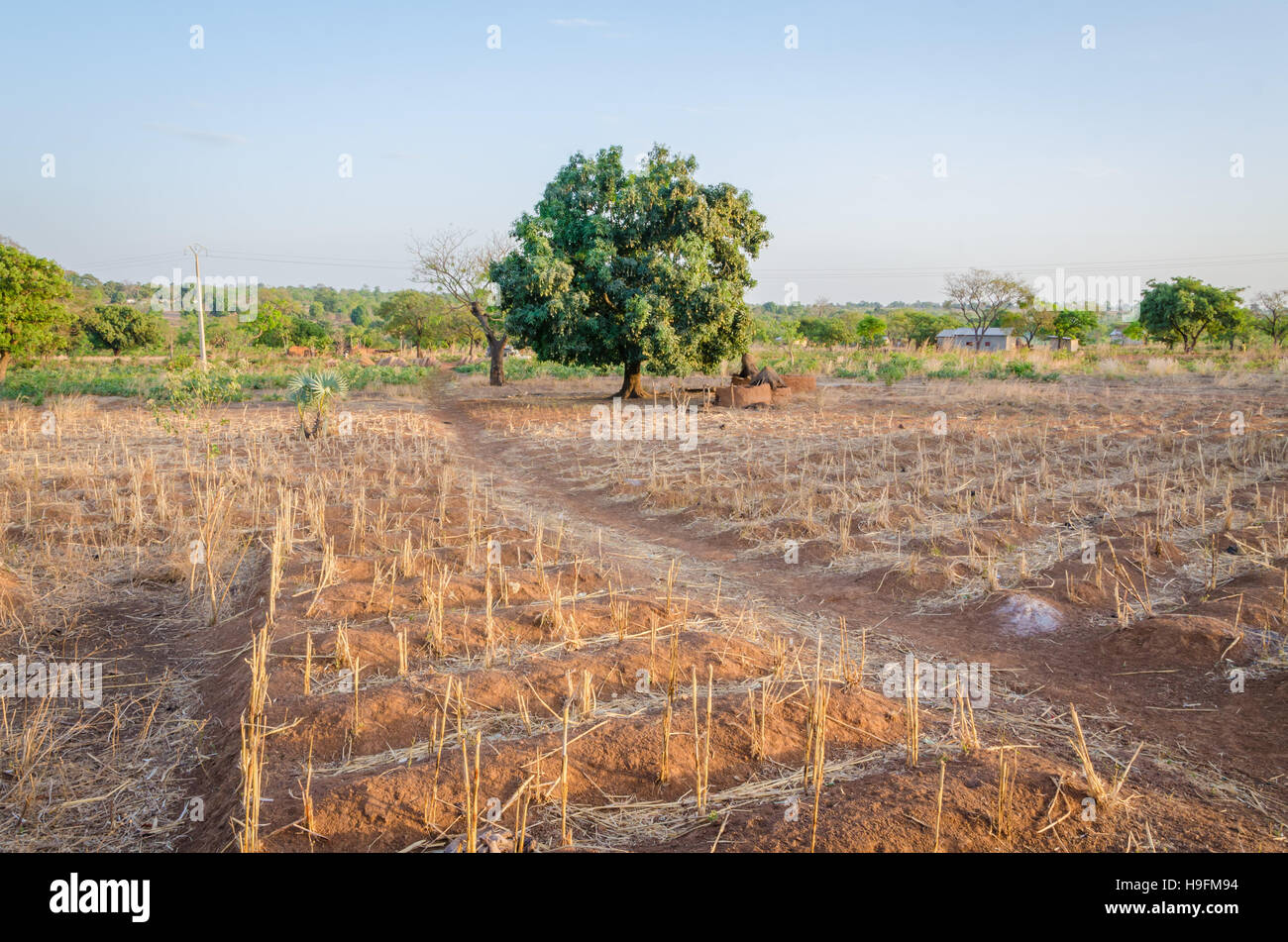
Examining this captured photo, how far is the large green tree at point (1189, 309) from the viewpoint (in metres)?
37.3

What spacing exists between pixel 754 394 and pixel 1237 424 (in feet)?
29.7

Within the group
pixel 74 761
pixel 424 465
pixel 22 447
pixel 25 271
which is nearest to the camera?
pixel 74 761

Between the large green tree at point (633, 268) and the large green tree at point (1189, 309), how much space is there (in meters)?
29.3

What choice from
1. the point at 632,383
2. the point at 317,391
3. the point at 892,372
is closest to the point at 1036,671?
the point at 317,391

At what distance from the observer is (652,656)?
4609 mm

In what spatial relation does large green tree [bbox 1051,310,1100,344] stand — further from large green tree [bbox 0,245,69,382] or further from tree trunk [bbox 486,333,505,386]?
large green tree [bbox 0,245,69,382]

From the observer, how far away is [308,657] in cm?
425

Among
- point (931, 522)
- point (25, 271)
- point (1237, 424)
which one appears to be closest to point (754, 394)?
point (1237, 424)

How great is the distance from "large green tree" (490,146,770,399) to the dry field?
23.7 ft

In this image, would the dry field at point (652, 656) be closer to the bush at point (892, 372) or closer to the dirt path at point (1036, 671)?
the dirt path at point (1036, 671)

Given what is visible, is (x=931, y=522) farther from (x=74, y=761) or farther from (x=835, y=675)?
(x=74, y=761)

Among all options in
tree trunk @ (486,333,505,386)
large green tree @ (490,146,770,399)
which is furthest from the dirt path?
tree trunk @ (486,333,505,386)

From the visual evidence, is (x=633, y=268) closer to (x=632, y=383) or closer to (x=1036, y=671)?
(x=632, y=383)

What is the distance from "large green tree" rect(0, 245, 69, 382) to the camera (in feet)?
68.0
